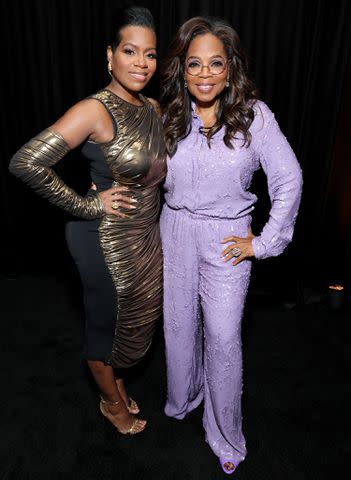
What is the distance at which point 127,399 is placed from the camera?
2.54 m

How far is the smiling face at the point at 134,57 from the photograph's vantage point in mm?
1771

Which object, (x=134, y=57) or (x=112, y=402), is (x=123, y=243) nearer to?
(x=134, y=57)

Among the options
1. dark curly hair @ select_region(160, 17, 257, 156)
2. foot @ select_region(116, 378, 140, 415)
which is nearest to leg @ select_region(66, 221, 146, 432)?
foot @ select_region(116, 378, 140, 415)

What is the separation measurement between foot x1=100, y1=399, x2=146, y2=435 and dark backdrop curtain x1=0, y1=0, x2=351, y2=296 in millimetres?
1538

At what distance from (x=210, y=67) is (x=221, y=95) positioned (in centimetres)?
16

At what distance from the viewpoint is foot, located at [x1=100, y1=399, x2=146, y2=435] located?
233 cm

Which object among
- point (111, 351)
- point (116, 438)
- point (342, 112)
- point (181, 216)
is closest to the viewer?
point (181, 216)

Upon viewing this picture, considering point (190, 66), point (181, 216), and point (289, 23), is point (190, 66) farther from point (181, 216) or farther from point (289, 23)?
point (289, 23)

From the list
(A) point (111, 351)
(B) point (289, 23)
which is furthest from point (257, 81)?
(A) point (111, 351)

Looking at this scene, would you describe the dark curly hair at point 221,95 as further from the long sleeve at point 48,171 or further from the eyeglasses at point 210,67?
the long sleeve at point 48,171

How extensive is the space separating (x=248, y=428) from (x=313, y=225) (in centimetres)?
152

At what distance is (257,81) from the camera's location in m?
2.93

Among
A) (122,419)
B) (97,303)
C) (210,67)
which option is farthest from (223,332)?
(210,67)

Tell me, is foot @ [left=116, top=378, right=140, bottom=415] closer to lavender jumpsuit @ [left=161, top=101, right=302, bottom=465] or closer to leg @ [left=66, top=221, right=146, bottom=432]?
leg @ [left=66, top=221, right=146, bottom=432]
